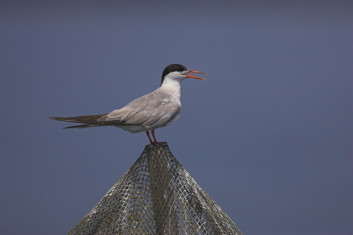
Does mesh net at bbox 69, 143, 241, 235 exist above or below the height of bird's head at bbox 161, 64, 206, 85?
below

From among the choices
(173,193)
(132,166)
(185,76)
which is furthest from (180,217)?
(185,76)

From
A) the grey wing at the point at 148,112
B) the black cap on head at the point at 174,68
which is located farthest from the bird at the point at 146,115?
the black cap on head at the point at 174,68

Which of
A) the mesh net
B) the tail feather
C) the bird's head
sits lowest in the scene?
the mesh net

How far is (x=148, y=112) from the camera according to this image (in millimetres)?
8852

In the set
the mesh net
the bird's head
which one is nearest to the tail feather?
the mesh net

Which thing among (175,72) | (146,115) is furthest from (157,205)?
(175,72)

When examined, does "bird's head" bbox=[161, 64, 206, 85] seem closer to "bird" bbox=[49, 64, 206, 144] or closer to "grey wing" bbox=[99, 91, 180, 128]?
"bird" bbox=[49, 64, 206, 144]

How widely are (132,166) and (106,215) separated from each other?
0.90m

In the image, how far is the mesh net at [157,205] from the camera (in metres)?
7.92

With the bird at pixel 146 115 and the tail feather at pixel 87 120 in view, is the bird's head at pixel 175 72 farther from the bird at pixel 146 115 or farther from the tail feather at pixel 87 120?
the tail feather at pixel 87 120

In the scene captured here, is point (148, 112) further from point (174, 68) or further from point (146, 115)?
point (174, 68)

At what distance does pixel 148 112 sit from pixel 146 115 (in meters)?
0.07

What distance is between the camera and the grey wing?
866cm

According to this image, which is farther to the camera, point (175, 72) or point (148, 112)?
point (175, 72)
